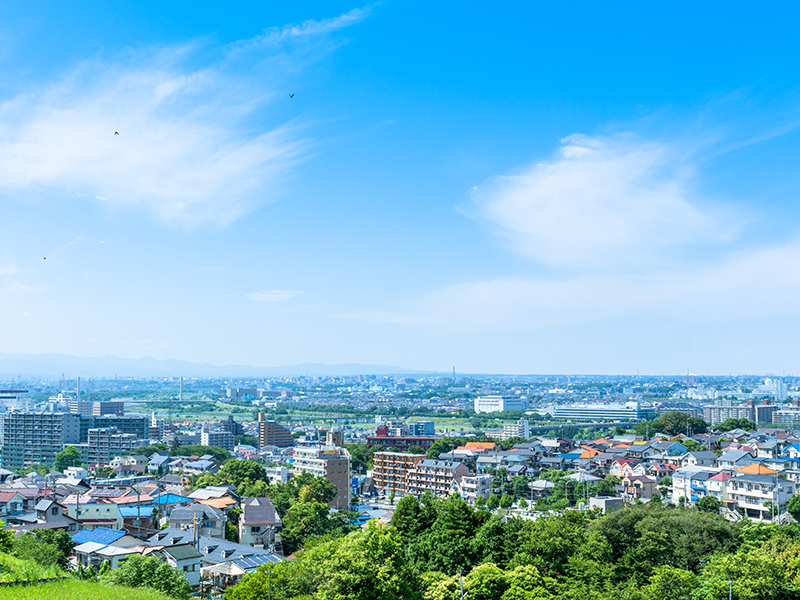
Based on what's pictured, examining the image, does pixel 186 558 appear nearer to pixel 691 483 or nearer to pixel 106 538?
pixel 106 538

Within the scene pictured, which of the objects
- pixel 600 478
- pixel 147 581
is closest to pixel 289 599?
pixel 147 581

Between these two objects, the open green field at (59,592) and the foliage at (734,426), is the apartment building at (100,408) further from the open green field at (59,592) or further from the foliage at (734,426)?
the open green field at (59,592)

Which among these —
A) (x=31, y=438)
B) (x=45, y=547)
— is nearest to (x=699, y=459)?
(x=45, y=547)

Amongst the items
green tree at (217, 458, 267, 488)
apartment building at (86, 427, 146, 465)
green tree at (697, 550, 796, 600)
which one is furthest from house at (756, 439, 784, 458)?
apartment building at (86, 427, 146, 465)

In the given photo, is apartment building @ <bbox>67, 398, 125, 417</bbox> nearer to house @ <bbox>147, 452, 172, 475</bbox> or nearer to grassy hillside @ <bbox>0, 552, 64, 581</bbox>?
house @ <bbox>147, 452, 172, 475</bbox>

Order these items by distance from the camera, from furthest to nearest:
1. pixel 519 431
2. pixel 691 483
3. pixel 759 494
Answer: pixel 519 431 < pixel 691 483 < pixel 759 494

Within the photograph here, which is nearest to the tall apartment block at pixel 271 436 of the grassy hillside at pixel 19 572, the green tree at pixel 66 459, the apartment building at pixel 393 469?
the green tree at pixel 66 459
